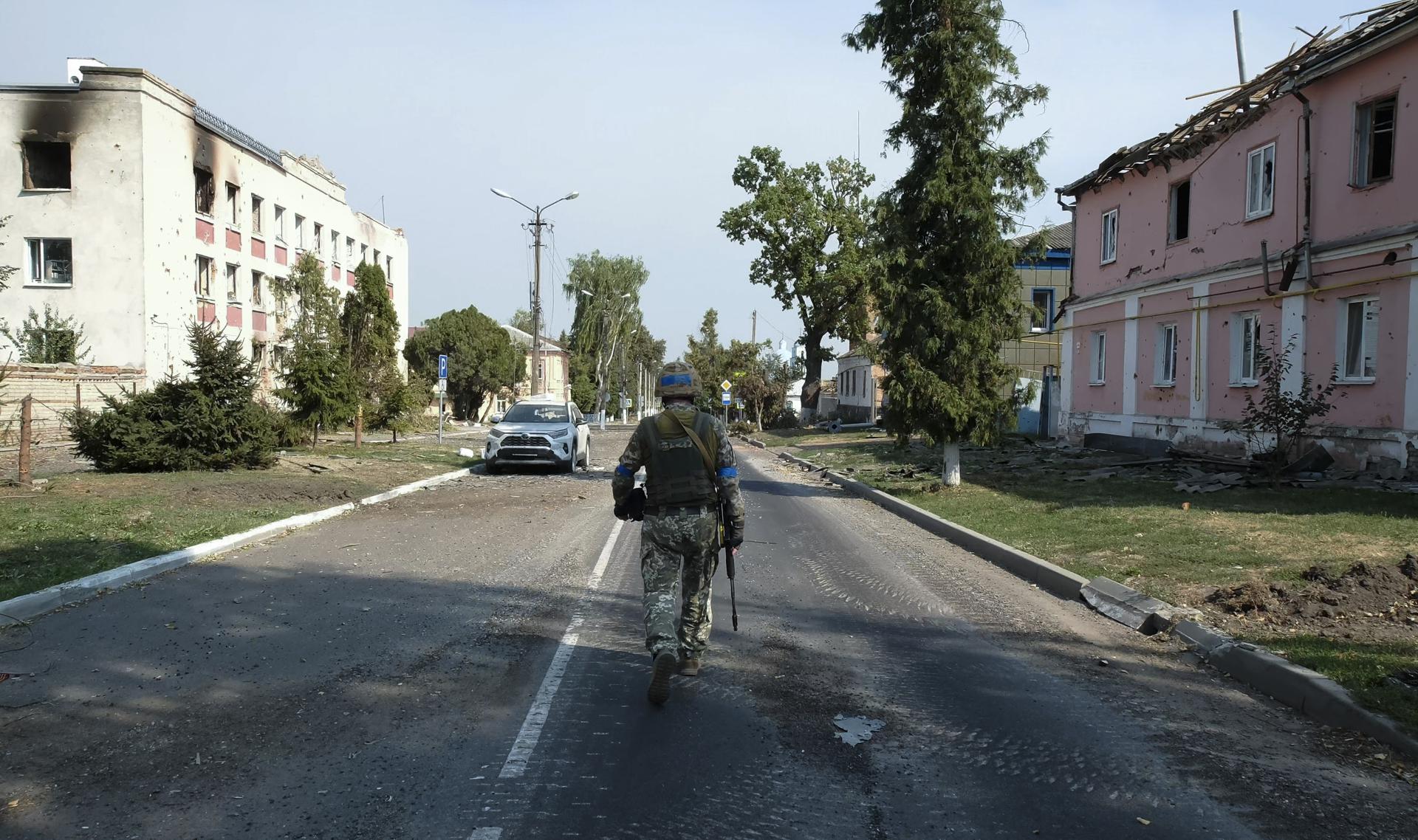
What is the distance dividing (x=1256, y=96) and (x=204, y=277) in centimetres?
2952

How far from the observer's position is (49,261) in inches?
1140

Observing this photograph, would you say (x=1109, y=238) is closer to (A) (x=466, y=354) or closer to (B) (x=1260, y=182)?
(B) (x=1260, y=182)

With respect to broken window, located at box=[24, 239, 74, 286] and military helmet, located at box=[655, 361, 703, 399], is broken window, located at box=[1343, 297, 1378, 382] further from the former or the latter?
broken window, located at box=[24, 239, 74, 286]

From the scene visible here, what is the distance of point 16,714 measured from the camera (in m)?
5.10

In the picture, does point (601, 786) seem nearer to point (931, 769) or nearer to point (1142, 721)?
point (931, 769)

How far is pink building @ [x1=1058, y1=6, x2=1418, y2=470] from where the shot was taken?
14539mm

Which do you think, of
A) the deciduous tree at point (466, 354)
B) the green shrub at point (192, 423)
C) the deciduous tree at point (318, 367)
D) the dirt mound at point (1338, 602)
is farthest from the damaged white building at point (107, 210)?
the deciduous tree at point (466, 354)

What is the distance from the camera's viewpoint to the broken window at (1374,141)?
15.0 meters

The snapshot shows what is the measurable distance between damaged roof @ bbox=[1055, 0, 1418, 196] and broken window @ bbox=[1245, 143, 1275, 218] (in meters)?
0.69

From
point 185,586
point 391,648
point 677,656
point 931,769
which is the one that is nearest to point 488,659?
point 391,648

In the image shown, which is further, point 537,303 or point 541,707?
point 537,303

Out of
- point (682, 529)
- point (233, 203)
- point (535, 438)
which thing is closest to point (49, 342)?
point (233, 203)

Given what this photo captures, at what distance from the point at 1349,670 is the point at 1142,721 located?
1.59 metres

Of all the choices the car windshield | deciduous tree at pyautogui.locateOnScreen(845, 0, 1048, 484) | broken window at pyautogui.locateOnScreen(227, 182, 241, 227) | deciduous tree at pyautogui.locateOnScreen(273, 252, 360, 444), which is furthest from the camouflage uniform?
broken window at pyautogui.locateOnScreen(227, 182, 241, 227)
